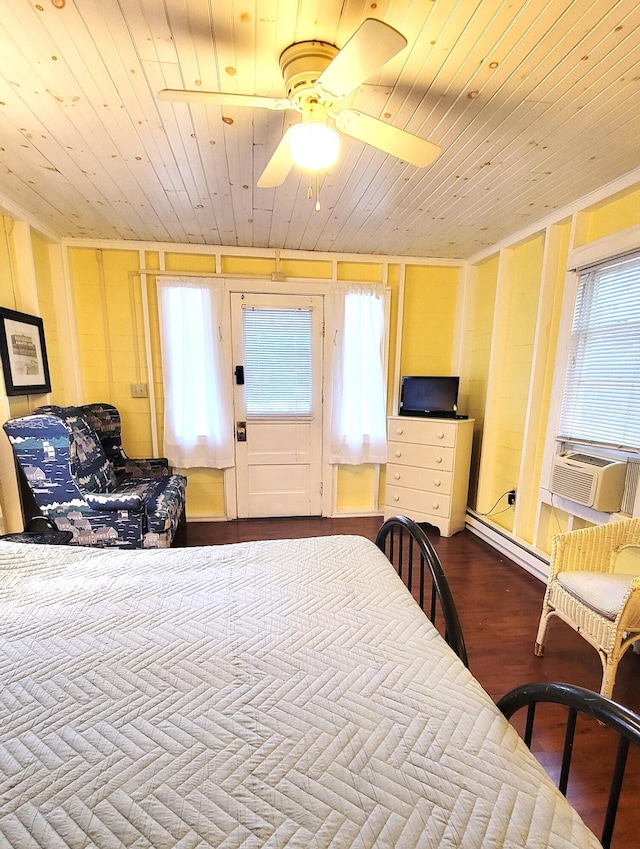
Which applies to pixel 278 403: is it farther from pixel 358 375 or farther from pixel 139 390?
pixel 139 390

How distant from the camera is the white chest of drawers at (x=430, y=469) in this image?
10.4 ft

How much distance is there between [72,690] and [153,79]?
76.4 inches

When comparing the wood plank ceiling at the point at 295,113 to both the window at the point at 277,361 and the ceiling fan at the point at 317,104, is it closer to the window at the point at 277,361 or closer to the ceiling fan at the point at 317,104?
the ceiling fan at the point at 317,104

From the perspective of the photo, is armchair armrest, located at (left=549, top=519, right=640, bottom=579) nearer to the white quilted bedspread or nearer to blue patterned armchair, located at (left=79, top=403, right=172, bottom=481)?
the white quilted bedspread

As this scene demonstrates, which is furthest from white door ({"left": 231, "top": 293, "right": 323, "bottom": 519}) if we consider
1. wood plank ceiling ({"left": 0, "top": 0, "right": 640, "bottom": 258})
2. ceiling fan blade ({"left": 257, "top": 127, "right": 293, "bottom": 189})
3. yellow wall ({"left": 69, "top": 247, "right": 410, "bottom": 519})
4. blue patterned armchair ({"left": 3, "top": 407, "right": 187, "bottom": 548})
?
ceiling fan blade ({"left": 257, "top": 127, "right": 293, "bottom": 189})

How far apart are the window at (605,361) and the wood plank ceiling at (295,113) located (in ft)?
1.79

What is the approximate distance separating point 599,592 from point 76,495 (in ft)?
9.39

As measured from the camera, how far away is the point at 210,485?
11.7 feet

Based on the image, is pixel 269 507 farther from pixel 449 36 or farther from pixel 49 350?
pixel 449 36

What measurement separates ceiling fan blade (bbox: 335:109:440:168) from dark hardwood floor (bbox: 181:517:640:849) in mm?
2258

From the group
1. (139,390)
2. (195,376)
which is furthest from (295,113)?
(139,390)

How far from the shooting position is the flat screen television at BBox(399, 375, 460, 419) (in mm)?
3295

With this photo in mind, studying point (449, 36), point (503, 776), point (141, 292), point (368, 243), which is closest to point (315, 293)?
point (368, 243)

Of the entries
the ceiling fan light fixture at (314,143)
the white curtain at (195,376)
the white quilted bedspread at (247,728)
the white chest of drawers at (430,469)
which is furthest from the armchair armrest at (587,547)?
the white curtain at (195,376)
